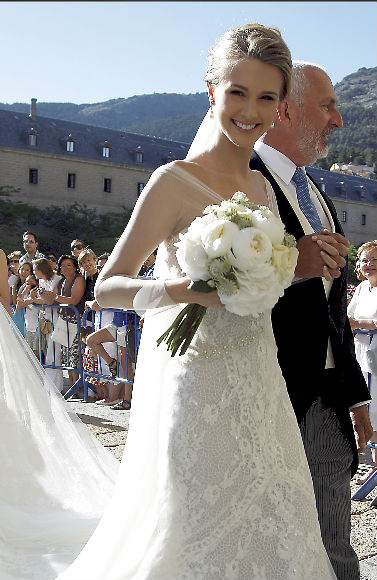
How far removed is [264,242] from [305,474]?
32.3 inches

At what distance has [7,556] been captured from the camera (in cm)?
412

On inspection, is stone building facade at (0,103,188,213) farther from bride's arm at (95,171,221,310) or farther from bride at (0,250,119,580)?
bride's arm at (95,171,221,310)

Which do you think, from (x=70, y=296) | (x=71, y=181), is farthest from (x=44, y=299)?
(x=71, y=181)

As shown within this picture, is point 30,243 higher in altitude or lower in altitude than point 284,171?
lower

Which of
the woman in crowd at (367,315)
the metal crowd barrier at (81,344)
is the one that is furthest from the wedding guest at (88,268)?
the woman in crowd at (367,315)

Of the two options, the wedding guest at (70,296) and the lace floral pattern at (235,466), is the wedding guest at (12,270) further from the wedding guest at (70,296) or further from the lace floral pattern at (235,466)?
the lace floral pattern at (235,466)

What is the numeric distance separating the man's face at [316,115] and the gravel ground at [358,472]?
86.2 inches

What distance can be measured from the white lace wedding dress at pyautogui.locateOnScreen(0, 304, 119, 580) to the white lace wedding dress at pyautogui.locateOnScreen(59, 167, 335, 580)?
5.54ft

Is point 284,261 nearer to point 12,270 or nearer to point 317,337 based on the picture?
point 317,337

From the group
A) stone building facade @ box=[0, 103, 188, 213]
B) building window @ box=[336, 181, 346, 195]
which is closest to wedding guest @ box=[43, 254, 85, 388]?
stone building facade @ box=[0, 103, 188, 213]

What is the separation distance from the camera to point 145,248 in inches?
99.6

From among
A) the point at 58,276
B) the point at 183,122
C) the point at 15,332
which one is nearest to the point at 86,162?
the point at 58,276

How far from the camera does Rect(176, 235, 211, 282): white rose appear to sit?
7.69 feet

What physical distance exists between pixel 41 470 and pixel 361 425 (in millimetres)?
2628
